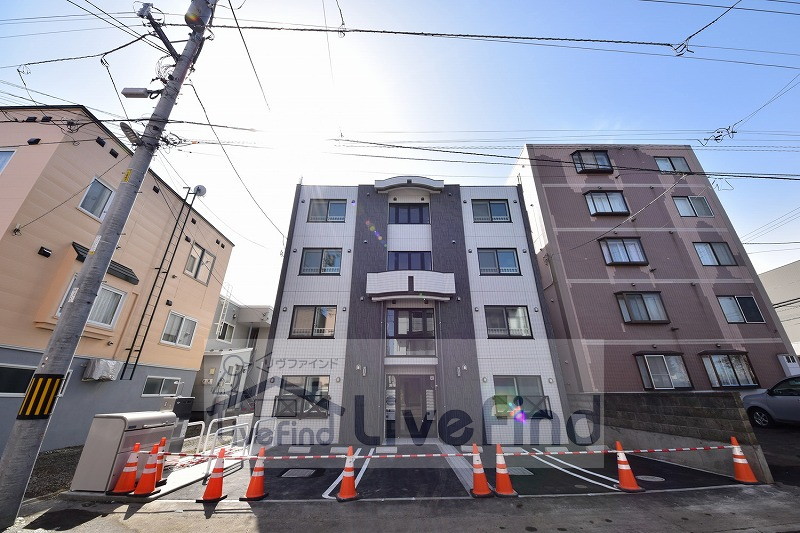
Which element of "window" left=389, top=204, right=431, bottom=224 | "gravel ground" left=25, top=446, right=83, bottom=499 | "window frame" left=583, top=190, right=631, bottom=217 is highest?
"window frame" left=583, top=190, right=631, bottom=217

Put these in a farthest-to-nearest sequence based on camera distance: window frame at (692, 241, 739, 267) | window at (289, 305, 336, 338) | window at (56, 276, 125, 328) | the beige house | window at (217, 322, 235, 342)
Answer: window at (217, 322, 235, 342)
window frame at (692, 241, 739, 267)
window at (289, 305, 336, 338)
window at (56, 276, 125, 328)
the beige house

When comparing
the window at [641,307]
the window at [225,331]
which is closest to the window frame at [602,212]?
the window at [641,307]

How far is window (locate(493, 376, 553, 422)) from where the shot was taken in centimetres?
1188

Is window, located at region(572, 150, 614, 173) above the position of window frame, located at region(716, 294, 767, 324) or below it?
above

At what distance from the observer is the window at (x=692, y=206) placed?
1702 cm

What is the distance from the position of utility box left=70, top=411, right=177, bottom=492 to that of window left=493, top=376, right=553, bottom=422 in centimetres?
1146

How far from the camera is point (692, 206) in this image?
1720 centimetres

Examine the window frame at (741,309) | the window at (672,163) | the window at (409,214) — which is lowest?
the window frame at (741,309)

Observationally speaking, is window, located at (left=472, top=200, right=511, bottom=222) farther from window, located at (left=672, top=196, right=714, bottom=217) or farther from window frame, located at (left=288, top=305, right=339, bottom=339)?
window, located at (left=672, top=196, right=714, bottom=217)

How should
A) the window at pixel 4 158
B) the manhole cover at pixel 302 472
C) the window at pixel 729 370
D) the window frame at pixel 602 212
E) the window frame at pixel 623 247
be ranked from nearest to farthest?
the manhole cover at pixel 302 472 < the window at pixel 4 158 < the window at pixel 729 370 < the window frame at pixel 623 247 < the window frame at pixel 602 212

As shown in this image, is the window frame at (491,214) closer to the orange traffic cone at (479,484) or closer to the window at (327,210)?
the window at (327,210)

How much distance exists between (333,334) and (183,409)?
20.7 ft

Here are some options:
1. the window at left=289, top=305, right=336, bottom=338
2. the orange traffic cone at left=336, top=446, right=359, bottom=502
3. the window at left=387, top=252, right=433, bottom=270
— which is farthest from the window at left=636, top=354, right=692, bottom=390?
the window at left=289, top=305, right=336, bottom=338

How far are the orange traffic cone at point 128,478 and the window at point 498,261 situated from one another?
13.3m
